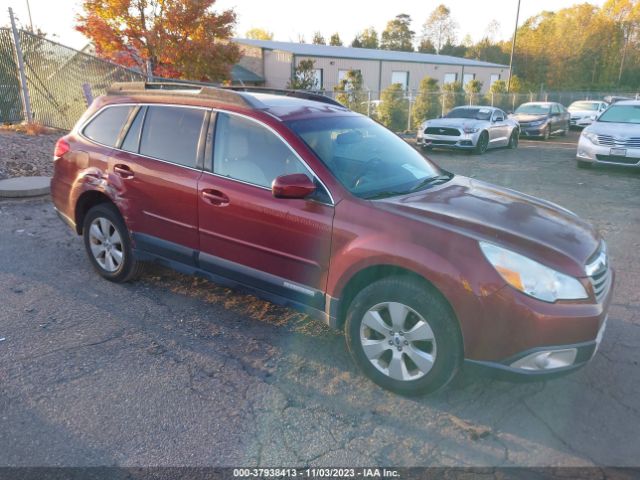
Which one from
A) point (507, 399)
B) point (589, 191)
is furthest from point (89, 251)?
point (589, 191)

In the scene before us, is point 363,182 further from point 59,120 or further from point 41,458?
point 59,120

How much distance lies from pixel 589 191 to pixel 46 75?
13.2 metres

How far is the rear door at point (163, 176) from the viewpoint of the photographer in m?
4.05

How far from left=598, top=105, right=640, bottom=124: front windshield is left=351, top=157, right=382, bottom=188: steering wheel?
1052 centimetres

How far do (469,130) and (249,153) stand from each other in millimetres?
11987

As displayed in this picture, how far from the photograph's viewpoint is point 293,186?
10.8ft

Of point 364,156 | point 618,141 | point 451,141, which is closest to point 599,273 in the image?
point 364,156

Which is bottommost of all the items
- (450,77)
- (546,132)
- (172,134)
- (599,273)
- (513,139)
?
(546,132)

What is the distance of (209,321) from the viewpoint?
4.19 meters

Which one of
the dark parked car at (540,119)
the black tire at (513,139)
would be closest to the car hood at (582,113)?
the dark parked car at (540,119)

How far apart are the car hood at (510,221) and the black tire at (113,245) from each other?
251 cm

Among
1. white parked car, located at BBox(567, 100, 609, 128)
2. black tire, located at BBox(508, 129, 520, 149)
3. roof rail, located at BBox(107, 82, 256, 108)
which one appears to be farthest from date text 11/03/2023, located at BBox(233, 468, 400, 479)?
white parked car, located at BBox(567, 100, 609, 128)

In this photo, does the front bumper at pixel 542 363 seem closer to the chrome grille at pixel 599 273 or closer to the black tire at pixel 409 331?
the black tire at pixel 409 331

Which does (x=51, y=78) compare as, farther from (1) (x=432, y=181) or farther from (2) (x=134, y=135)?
(1) (x=432, y=181)
